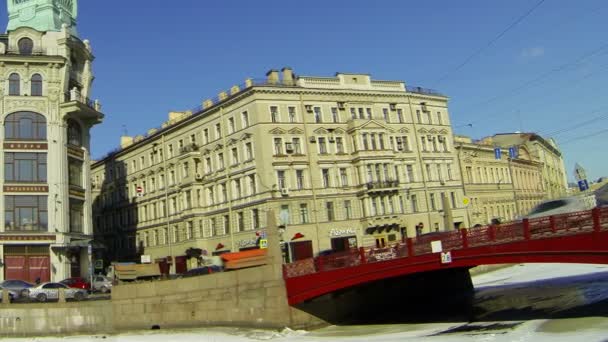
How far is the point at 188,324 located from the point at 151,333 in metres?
2.35

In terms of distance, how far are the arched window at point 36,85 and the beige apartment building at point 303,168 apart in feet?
40.1

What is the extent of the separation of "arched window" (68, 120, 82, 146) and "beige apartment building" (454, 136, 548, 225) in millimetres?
48008

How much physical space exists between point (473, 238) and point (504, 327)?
4287 millimetres

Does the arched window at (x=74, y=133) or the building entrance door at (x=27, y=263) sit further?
the arched window at (x=74, y=133)

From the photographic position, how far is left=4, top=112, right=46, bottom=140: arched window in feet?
155

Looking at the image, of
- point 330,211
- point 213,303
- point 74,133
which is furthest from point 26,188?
point 330,211

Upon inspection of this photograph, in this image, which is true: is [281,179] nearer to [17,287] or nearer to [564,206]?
[17,287]

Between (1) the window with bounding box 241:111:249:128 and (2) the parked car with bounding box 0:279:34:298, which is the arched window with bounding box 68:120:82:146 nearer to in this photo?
(1) the window with bounding box 241:111:249:128

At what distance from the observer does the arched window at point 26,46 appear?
161ft

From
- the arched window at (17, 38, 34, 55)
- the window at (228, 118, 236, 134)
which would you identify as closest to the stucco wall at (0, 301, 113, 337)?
the arched window at (17, 38, 34, 55)

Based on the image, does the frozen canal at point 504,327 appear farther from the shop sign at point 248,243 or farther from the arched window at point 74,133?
the shop sign at point 248,243

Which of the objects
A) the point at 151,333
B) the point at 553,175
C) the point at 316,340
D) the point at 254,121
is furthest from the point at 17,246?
the point at 553,175

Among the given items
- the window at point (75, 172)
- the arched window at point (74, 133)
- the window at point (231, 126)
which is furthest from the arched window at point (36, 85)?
the window at point (231, 126)

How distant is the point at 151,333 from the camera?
32156 millimetres
